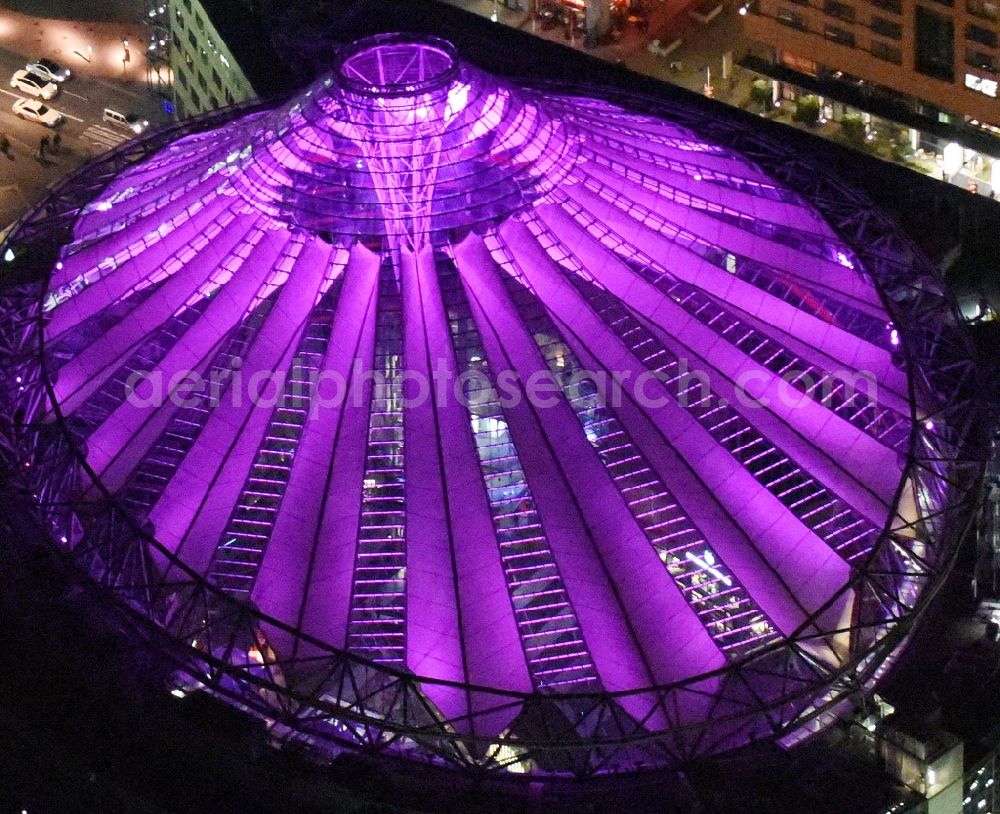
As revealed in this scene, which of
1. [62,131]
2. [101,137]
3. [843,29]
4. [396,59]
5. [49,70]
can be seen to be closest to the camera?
[396,59]

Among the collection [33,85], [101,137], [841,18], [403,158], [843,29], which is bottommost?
[101,137]

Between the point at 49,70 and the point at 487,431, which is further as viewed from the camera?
the point at 49,70

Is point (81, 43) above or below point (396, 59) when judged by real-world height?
below

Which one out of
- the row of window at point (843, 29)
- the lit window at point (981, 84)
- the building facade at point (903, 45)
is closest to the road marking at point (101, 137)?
the building facade at point (903, 45)

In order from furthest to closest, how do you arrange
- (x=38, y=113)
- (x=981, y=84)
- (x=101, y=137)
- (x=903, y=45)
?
(x=38, y=113)
(x=101, y=137)
(x=903, y=45)
(x=981, y=84)

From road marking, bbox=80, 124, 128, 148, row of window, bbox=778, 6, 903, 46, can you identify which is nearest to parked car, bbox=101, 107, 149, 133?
road marking, bbox=80, 124, 128, 148

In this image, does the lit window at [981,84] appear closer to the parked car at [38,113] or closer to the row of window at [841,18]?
the row of window at [841,18]

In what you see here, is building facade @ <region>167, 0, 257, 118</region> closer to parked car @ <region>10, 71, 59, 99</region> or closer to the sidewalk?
the sidewalk

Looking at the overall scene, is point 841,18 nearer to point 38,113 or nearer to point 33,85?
point 38,113

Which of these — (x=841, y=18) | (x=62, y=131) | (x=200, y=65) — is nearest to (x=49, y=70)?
(x=62, y=131)
